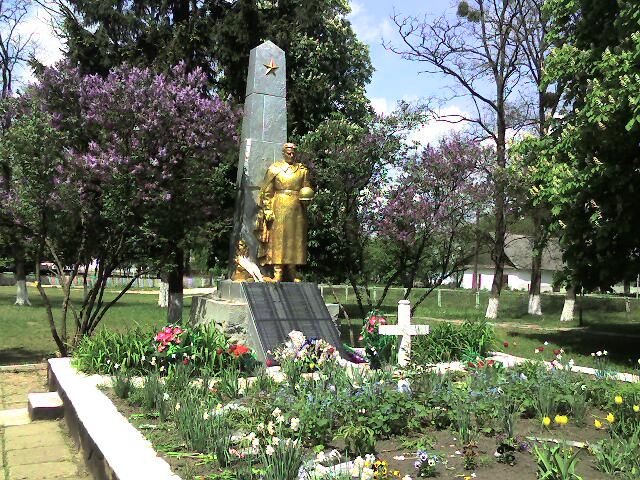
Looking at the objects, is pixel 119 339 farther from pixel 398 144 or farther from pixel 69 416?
pixel 398 144

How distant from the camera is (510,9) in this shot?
21.4 meters

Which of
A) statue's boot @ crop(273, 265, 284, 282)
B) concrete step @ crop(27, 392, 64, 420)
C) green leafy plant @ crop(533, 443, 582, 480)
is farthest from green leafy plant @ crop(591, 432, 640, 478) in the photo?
statue's boot @ crop(273, 265, 284, 282)

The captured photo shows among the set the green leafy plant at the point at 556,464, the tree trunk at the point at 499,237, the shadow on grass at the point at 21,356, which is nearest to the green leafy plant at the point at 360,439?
the green leafy plant at the point at 556,464

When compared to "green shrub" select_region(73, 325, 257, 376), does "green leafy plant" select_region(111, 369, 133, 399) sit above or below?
below

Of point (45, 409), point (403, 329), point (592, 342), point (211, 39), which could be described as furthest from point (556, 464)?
point (211, 39)

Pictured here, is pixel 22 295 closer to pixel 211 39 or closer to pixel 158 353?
pixel 211 39

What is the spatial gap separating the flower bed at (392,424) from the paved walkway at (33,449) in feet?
1.78

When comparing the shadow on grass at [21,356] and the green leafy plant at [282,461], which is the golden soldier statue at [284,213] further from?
the green leafy plant at [282,461]

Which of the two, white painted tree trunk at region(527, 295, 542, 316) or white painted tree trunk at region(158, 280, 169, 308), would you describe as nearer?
white painted tree trunk at region(158, 280, 169, 308)

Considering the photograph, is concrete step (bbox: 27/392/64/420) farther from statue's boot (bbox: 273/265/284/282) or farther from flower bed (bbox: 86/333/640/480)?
statue's boot (bbox: 273/265/284/282)

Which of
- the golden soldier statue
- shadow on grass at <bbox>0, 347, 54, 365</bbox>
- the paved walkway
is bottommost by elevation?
shadow on grass at <bbox>0, 347, 54, 365</bbox>

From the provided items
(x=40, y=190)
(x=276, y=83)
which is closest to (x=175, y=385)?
(x=40, y=190)

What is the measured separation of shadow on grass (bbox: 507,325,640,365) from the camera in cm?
1150

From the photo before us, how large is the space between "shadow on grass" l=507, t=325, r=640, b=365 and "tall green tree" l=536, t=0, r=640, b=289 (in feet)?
4.48
